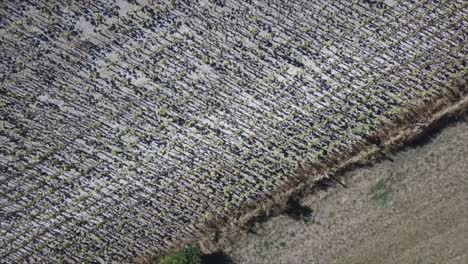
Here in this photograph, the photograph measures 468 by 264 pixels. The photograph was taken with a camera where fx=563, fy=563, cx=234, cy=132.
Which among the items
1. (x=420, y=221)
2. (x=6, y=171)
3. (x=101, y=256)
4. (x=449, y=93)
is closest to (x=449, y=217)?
(x=420, y=221)

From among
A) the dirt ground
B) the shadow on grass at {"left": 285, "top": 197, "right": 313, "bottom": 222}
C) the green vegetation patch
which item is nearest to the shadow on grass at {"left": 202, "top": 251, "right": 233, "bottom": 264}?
the green vegetation patch

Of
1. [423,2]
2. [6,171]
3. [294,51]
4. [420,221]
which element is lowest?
[6,171]

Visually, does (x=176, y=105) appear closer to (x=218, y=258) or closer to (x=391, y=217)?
(x=218, y=258)

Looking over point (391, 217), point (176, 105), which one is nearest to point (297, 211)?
point (391, 217)

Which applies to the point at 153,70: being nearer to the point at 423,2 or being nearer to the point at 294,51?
the point at 294,51

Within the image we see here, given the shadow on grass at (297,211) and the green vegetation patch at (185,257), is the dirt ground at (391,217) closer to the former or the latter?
the shadow on grass at (297,211)

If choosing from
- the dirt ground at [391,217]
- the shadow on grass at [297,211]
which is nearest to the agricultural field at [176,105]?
Result: the shadow on grass at [297,211]

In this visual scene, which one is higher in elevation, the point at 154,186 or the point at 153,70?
the point at 153,70
